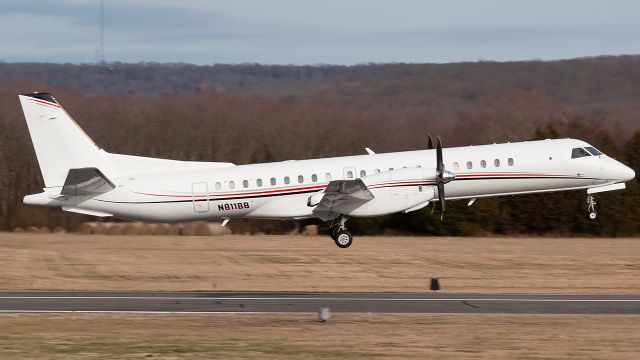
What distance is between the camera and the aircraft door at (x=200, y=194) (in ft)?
105

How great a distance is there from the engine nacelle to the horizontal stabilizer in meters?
7.81

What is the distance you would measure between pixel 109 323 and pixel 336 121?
5061 cm

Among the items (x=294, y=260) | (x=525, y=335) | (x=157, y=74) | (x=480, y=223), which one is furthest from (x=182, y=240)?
(x=157, y=74)

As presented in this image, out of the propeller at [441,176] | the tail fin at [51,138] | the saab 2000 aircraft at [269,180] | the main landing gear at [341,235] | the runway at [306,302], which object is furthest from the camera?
the main landing gear at [341,235]

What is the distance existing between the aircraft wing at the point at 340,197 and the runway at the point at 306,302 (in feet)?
10.4

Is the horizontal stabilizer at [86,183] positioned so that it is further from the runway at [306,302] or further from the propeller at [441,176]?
the propeller at [441,176]

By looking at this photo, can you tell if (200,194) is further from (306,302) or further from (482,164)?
(482,164)

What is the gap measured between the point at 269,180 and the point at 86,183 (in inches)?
238

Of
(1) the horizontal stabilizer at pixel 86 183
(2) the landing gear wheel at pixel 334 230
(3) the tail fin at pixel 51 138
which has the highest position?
(3) the tail fin at pixel 51 138

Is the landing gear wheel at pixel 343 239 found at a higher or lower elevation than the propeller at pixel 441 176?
lower

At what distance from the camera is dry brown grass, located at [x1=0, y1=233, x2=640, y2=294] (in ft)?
111

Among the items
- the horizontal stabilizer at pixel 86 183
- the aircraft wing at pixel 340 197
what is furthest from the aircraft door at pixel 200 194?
the aircraft wing at pixel 340 197

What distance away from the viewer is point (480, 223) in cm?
5566

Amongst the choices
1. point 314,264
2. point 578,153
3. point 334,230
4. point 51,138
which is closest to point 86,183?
point 51,138
